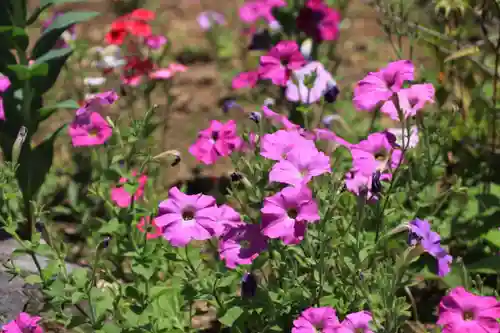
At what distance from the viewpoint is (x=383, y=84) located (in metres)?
2.20

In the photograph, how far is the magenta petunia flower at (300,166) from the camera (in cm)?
202

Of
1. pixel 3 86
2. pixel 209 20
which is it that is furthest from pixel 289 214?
pixel 209 20

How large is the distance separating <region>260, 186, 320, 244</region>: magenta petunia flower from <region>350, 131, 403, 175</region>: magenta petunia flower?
369mm

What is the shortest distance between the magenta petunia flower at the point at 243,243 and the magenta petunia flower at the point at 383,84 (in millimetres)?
453

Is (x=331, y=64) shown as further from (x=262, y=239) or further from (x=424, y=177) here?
(x=262, y=239)

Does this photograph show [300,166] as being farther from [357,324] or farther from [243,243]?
[357,324]

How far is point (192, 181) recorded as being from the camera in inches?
145

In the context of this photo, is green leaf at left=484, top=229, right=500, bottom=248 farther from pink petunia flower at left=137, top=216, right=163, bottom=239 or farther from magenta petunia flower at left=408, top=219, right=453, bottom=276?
pink petunia flower at left=137, top=216, right=163, bottom=239

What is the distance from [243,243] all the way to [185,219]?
168mm

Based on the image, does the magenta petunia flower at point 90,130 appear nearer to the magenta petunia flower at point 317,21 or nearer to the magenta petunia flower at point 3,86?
the magenta petunia flower at point 3,86

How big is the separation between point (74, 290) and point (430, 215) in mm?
1207

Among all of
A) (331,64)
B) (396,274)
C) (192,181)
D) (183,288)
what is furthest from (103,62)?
(396,274)

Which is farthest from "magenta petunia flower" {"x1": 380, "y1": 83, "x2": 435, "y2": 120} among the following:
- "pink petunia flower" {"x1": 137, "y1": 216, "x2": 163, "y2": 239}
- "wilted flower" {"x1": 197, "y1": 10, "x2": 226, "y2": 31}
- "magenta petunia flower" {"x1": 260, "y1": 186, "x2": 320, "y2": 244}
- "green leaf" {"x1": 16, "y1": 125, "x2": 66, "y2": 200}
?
"wilted flower" {"x1": 197, "y1": 10, "x2": 226, "y2": 31}

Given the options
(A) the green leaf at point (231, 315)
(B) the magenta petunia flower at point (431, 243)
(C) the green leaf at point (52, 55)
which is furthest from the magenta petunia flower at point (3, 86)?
(B) the magenta petunia flower at point (431, 243)
